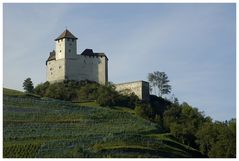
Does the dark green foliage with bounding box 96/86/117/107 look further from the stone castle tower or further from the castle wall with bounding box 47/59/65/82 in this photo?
the castle wall with bounding box 47/59/65/82

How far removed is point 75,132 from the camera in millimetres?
57219

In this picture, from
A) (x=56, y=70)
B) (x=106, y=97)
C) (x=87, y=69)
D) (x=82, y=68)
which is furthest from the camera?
(x=87, y=69)

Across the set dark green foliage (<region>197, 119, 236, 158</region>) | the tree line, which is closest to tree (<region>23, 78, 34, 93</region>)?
the tree line

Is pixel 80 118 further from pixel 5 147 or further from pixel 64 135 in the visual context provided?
pixel 5 147

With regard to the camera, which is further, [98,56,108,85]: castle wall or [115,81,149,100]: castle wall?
[98,56,108,85]: castle wall

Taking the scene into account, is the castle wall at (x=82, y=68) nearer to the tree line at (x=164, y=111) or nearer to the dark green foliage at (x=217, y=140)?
the tree line at (x=164, y=111)

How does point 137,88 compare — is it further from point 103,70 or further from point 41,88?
point 41,88

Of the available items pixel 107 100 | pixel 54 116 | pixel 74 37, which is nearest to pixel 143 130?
pixel 54 116

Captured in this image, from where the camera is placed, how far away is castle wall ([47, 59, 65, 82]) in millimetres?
80000

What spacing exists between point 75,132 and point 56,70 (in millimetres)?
24142

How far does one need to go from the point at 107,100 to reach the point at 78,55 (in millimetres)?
10568

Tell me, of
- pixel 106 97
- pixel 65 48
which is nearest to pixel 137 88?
pixel 106 97

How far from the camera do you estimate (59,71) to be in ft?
263

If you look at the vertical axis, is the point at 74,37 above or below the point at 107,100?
above
